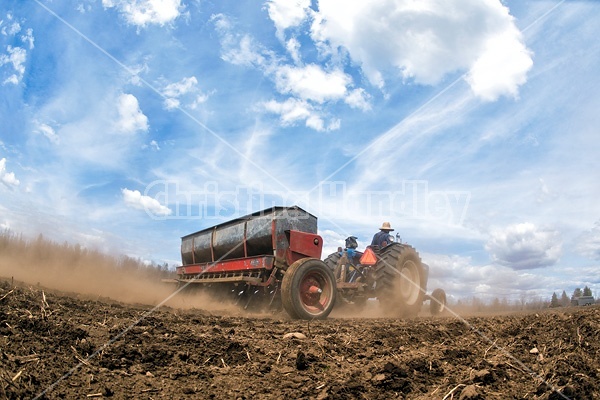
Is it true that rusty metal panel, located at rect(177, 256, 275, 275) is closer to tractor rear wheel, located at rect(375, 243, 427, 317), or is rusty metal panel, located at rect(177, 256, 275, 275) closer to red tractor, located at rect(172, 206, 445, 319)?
red tractor, located at rect(172, 206, 445, 319)

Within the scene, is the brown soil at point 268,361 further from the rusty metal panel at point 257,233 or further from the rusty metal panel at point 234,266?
the rusty metal panel at point 257,233

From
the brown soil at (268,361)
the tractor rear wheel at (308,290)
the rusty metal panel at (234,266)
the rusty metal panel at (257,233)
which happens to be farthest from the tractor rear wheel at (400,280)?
the brown soil at (268,361)

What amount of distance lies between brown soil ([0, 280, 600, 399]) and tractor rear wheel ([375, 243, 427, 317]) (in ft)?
16.9

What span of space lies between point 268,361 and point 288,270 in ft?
12.3

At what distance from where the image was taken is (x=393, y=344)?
3979 mm

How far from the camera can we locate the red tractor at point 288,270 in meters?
7.36

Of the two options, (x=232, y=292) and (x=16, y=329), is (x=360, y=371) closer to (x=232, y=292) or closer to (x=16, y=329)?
(x=16, y=329)

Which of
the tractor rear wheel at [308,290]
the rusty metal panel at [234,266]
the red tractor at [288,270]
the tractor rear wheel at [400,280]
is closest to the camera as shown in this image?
the tractor rear wheel at [308,290]

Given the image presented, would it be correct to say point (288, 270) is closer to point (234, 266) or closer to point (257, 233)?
point (257, 233)

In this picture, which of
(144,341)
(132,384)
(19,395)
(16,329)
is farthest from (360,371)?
(16,329)

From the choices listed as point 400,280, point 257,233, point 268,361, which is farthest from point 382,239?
point 268,361

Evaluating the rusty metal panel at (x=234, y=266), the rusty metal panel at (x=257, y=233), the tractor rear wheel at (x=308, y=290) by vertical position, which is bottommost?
the tractor rear wheel at (x=308, y=290)

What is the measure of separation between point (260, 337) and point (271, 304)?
450cm

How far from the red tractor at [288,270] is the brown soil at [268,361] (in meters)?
2.92
